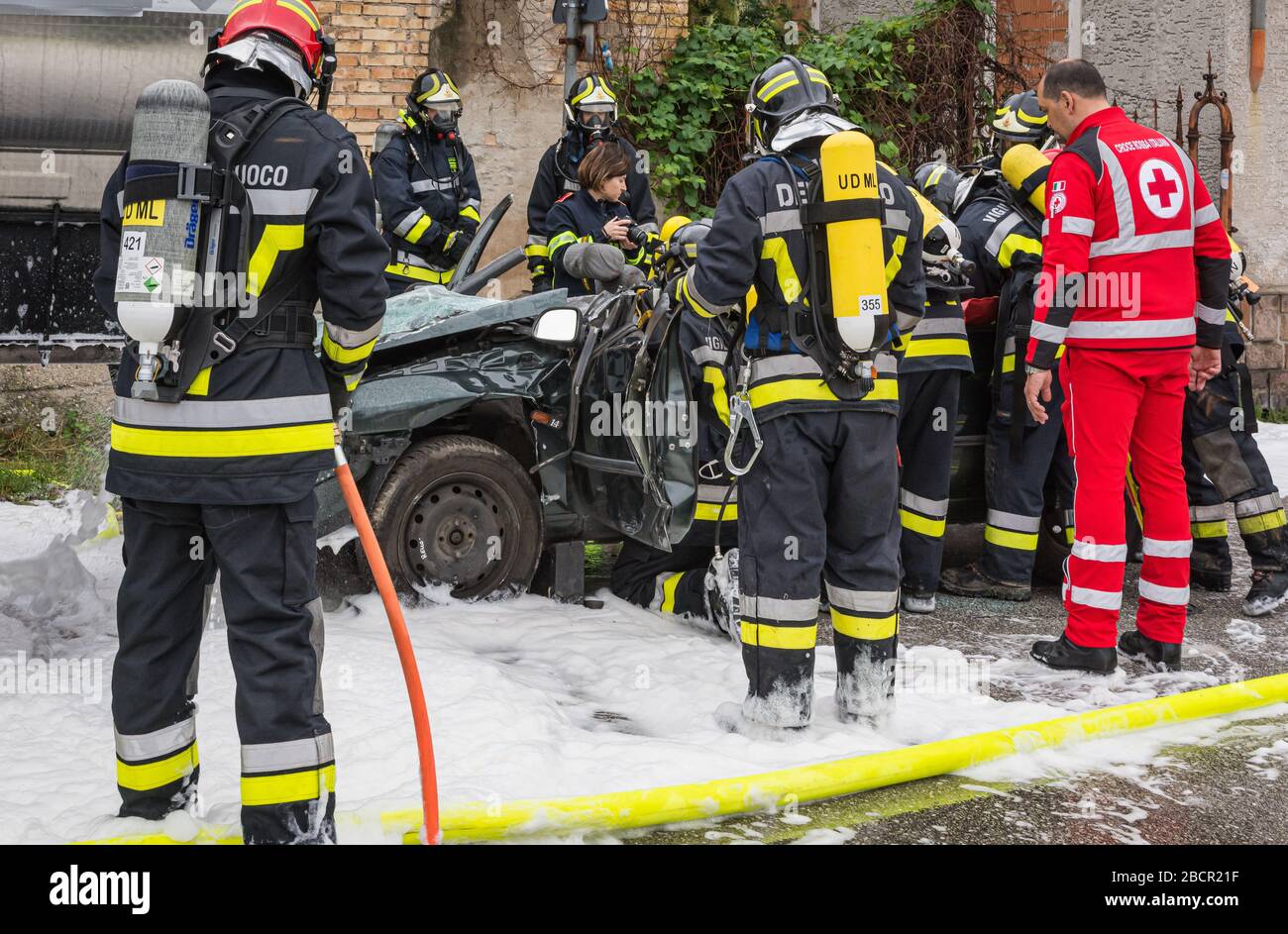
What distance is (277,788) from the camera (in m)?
2.90

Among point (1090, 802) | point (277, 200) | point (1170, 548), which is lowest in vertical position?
point (1090, 802)

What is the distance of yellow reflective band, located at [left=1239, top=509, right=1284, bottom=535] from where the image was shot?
5699mm

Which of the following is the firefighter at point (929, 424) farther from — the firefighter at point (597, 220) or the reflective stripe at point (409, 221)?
the reflective stripe at point (409, 221)

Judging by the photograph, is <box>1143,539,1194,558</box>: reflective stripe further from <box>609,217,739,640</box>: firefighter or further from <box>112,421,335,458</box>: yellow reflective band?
<box>112,421,335,458</box>: yellow reflective band

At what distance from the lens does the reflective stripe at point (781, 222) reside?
3.88 metres

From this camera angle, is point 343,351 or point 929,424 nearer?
point 343,351

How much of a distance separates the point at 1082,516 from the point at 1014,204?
1787mm

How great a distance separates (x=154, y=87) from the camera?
2.80 metres

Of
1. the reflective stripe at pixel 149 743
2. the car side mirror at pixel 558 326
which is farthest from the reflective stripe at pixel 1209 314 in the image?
the reflective stripe at pixel 149 743

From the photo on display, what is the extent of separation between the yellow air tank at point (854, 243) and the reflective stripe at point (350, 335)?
1.46m

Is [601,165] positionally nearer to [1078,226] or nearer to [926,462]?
[926,462]

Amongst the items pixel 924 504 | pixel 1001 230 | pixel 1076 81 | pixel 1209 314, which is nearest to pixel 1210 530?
pixel 1209 314
